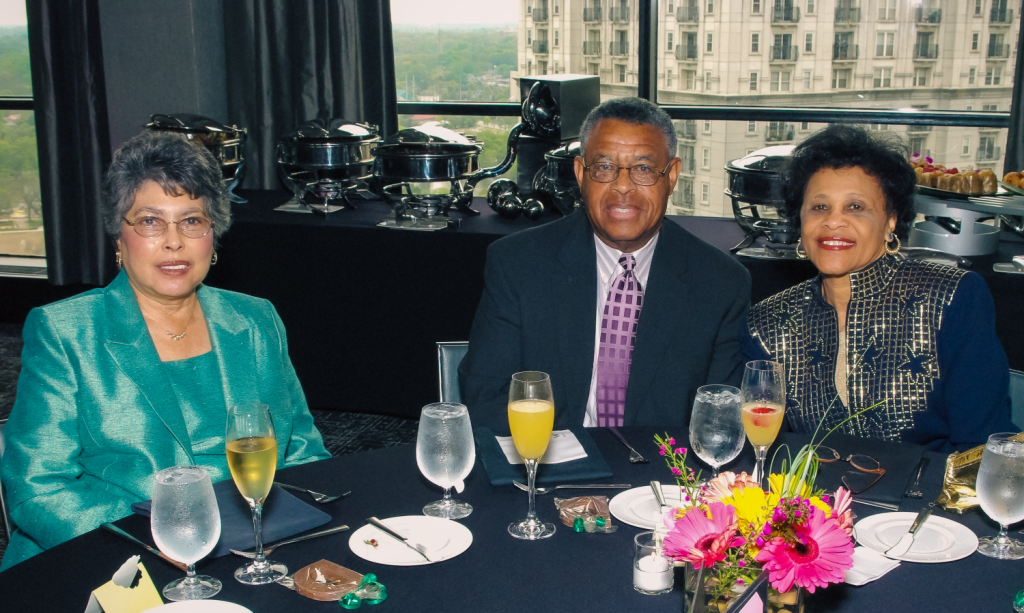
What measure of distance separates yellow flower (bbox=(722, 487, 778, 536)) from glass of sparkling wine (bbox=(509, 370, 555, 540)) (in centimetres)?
40

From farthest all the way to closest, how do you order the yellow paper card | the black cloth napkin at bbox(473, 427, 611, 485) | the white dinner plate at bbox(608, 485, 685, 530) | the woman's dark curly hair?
the woman's dark curly hair → the black cloth napkin at bbox(473, 427, 611, 485) → the white dinner plate at bbox(608, 485, 685, 530) → the yellow paper card

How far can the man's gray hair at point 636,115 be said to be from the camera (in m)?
2.09

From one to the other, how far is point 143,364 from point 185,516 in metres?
0.65

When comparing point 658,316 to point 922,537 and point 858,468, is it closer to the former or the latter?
point 858,468

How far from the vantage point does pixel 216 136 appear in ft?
12.3

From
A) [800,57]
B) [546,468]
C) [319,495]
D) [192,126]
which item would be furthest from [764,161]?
[800,57]

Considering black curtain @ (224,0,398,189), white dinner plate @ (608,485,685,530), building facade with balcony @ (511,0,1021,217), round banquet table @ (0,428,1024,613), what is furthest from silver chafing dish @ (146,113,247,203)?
building facade with balcony @ (511,0,1021,217)

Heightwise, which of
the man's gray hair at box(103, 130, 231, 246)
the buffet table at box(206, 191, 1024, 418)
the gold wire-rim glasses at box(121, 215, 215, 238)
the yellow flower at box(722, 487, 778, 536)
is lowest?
the buffet table at box(206, 191, 1024, 418)

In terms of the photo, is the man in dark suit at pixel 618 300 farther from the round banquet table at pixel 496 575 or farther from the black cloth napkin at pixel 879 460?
the round banquet table at pixel 496 575

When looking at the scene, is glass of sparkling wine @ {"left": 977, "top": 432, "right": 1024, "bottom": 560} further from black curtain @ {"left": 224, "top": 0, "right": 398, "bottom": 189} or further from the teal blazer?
black curtain @ {"left": 224, "top": 0, "right": 398, "bottom": 189}

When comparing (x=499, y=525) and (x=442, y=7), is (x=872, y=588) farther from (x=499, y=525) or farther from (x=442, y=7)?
(x=442, y=7)

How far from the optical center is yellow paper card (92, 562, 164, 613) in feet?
3.31

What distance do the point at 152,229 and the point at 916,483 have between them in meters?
1.36

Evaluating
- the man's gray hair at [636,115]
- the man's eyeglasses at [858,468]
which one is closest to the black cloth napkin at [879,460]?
the man's eyeglasses at [858,468]
